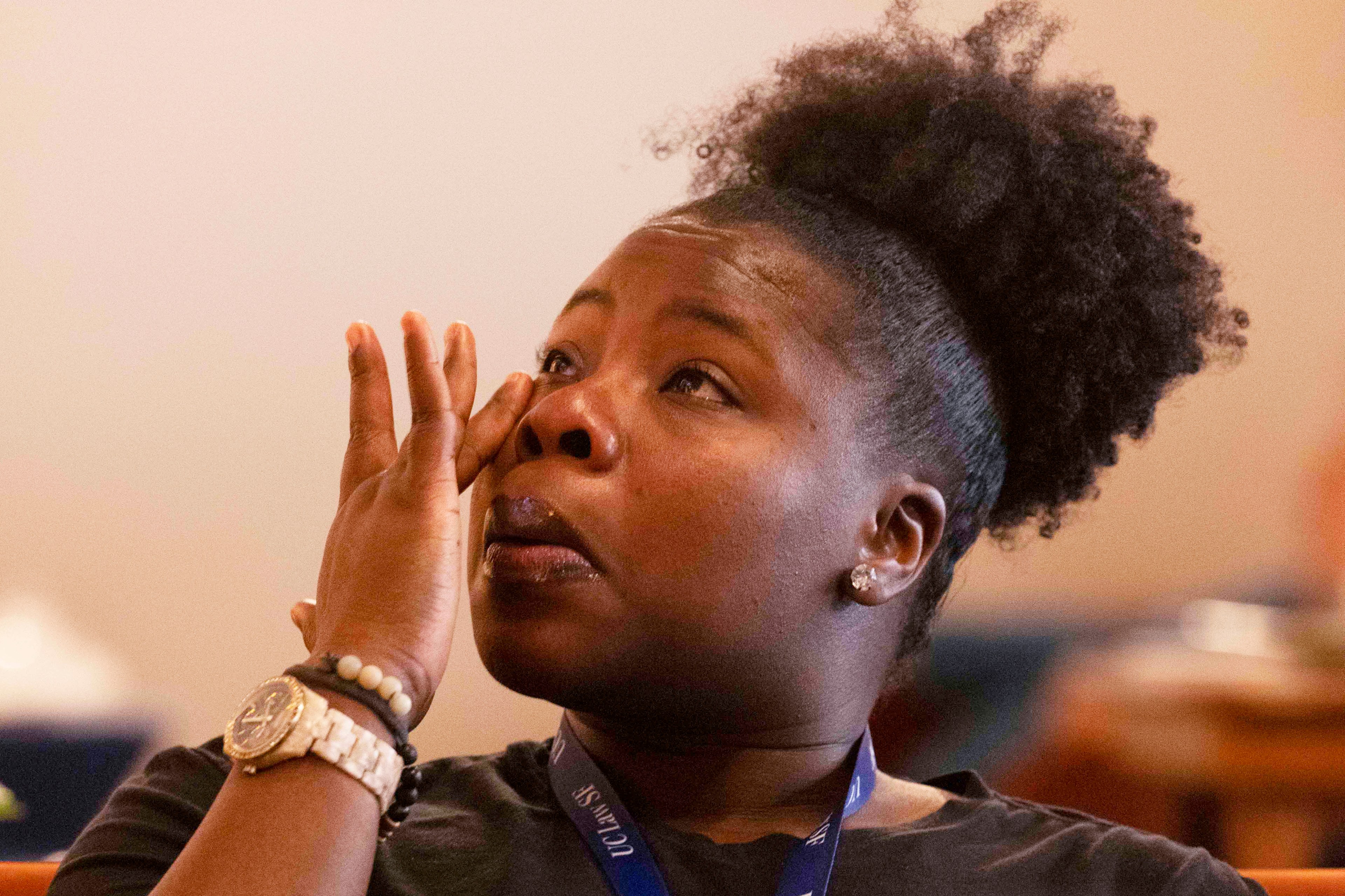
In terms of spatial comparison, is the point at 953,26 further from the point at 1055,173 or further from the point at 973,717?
the point at 973,717

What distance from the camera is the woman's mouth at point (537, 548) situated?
125 cm

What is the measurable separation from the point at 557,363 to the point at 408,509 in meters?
0.30

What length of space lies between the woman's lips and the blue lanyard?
10.5 inches

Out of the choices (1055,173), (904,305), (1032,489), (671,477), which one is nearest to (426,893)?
(671,477)

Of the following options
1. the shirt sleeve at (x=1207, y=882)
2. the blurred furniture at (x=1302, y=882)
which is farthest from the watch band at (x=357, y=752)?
the blurred furniture at (x=1302, y=882)

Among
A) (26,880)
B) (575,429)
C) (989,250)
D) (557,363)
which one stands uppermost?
(989,250)

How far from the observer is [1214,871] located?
1.46 meters

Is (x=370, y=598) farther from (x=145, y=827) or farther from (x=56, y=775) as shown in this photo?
(x=56, y=775)

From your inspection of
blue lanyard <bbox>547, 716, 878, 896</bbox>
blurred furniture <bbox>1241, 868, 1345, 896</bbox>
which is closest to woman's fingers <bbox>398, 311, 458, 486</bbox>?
blue lanyard <bbox>547, 716, 878, 896</bbox>

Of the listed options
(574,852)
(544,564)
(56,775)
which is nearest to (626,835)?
(574,852)

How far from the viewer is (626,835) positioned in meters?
1.34

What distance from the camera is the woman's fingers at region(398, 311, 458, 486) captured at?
4.22 ft

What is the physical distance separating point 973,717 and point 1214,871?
1336mm

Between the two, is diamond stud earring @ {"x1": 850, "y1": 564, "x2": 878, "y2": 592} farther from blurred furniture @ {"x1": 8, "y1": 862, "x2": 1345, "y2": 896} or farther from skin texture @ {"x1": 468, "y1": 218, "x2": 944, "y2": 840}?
blurred furniture @ {"x1": 8, "y1": 862, "x2": 1345, "y2": 896}
